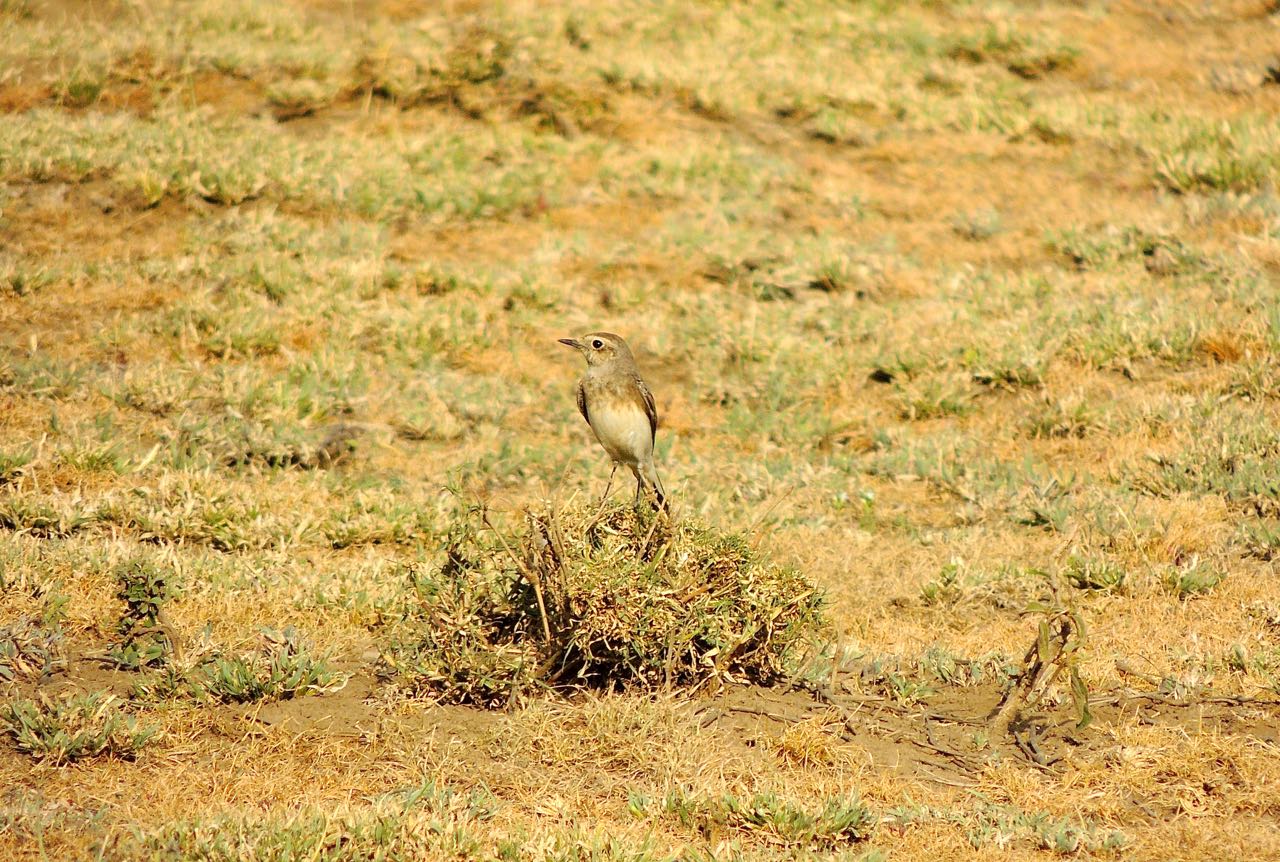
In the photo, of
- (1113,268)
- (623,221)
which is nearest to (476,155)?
(623,221)

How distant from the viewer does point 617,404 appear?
24.7 feet

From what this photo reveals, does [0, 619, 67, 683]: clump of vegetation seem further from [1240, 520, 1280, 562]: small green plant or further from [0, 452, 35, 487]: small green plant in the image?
[1240, 520, 1280, 562]: small green plant

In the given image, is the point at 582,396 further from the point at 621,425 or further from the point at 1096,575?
the point at 1096,575

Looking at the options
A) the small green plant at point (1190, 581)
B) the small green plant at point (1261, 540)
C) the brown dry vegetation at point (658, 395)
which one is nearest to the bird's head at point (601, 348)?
the brown dry vegetation at point (658, 395)

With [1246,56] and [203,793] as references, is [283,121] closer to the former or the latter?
[203,793]

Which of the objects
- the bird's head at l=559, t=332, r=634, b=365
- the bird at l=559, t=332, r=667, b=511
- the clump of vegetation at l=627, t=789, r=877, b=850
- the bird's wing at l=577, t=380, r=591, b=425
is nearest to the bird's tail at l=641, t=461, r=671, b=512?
the bird at l=559, t=332, r=667, b=511

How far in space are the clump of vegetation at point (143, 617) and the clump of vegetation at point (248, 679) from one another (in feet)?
0.88

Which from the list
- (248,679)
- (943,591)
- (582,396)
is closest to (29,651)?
(248,679)

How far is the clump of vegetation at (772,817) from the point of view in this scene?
5.36m

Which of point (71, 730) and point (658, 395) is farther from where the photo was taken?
point (658, 395)

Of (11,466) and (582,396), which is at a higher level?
(582,396)

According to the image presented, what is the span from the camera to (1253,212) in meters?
13.1

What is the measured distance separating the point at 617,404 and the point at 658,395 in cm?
376

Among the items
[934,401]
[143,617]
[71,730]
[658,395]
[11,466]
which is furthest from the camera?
[658,395]
